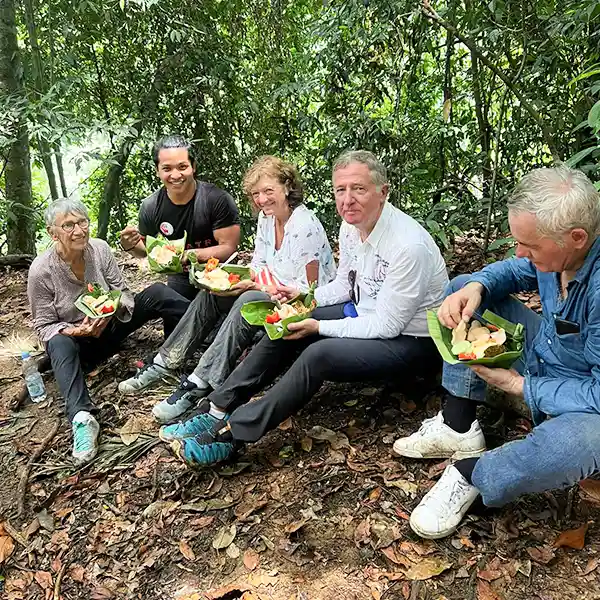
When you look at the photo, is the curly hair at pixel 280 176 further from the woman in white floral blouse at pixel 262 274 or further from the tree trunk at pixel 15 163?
the tree trunk at pixel 15 163

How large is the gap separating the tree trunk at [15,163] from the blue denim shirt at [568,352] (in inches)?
181

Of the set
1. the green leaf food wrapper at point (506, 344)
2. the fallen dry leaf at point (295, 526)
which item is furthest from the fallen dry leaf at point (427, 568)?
the green leaf food wrapper at point (506, 344)

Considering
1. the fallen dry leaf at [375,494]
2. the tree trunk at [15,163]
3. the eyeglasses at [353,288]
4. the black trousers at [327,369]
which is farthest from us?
the tree trunk at [15,163]

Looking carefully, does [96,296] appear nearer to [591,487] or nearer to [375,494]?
[375,494]

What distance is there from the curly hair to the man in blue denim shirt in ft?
4.17

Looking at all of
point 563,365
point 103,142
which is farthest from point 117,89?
point 563,365

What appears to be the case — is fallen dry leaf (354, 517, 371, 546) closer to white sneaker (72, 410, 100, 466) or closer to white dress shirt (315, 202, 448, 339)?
white dress shirt (315, 202, 448, 339)

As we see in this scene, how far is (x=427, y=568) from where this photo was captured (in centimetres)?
198

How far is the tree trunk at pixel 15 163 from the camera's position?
5270mm

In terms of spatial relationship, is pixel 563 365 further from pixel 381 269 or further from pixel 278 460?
pixel 278 460

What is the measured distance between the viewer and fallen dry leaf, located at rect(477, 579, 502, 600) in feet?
6.06

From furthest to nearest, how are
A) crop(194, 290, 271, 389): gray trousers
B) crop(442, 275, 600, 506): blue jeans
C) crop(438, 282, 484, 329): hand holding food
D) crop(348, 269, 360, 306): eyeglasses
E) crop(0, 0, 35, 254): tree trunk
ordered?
crop(0, 0, 35, 254): tree trunk → crop(194, 290, 271, 389): gray trousers → crop(348, 269, 360, 306): eyeglasses → crop(438, 282, 484, 329): hand holding food → crop(442, 275, 600, 506): blue jeans

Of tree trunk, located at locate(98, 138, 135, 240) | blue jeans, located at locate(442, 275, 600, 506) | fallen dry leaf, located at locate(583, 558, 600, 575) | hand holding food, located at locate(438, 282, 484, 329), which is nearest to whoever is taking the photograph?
blue jeans, located at locate(442, 275, 600, 506)

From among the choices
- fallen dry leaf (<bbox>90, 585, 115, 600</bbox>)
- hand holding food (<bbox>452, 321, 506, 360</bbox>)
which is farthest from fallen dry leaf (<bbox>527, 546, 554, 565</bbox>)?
fallen dry leaf (<bbox>90, 585, 115, 600</bbox>)
